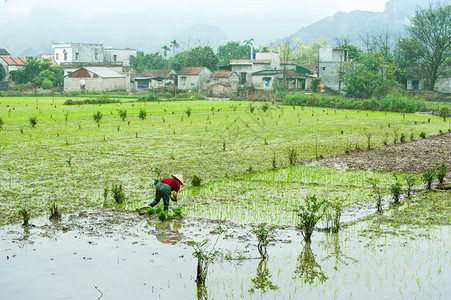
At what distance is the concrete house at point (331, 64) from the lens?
5759 cm

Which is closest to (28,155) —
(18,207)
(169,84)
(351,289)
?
(18,207)

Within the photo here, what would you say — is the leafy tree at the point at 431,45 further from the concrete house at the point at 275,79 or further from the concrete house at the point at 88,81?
the concrete house at the point at 88,81

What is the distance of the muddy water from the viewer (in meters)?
6.27

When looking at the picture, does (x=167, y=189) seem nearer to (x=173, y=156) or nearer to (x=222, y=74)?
(x=173, y=156)

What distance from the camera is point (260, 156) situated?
16.4 m

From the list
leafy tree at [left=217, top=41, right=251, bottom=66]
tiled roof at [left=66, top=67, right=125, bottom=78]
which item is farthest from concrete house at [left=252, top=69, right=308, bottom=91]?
leafy tree at [left=217, top=41, right=251, bottom=66]

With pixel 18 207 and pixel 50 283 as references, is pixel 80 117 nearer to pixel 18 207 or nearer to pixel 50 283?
pixel 18 207

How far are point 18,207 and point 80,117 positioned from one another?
20.0m

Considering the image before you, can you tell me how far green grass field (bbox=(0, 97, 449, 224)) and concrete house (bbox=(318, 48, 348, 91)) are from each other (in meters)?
28.0

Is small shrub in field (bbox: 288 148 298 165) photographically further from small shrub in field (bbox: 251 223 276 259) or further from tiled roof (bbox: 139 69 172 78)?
tiled roof (bbox: 139 69 172 78)

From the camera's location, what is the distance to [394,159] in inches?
629

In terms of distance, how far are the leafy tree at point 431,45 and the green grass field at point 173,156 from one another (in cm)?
2511

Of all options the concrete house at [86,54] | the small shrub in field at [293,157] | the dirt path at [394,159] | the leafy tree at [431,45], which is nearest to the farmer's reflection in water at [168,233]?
the small shrub in field at [293,157]

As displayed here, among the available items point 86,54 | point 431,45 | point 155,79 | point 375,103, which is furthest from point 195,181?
point 86,54
